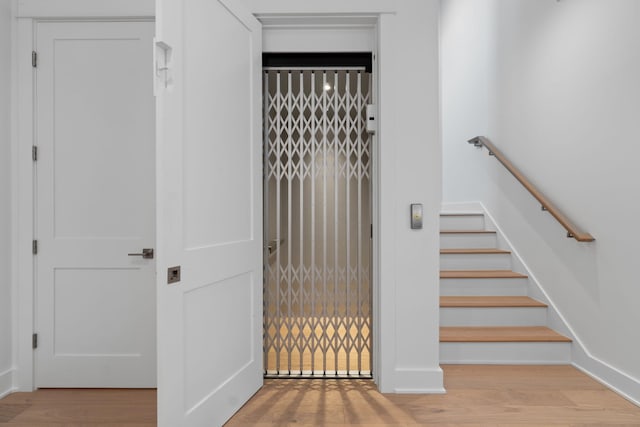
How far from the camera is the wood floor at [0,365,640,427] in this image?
77.0 inches

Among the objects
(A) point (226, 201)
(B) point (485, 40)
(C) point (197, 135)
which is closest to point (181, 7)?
(C) point (197, 135)

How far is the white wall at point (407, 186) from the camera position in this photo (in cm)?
224

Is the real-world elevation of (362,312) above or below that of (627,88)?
below

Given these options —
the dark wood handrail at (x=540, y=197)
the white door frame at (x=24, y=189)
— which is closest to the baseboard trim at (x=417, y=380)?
the dark wood handrail at (x=540, y=197)

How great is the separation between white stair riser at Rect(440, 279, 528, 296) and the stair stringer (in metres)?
0.14

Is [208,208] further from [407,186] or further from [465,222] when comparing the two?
[465,222]

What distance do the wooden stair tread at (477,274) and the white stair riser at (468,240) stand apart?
0.40m

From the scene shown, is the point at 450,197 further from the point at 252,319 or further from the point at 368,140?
the point at 252,319

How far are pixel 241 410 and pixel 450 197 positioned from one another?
363cm

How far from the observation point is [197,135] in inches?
69.1

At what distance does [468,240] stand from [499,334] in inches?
45.7

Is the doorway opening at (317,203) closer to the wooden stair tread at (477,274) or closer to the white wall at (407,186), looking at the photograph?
the white wall at (407,186)

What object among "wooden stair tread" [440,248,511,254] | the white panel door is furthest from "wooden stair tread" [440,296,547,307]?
the white panel door

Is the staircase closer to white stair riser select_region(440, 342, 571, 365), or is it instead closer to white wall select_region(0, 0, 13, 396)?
white stair riser select_region(440, 342, 571, 365)
